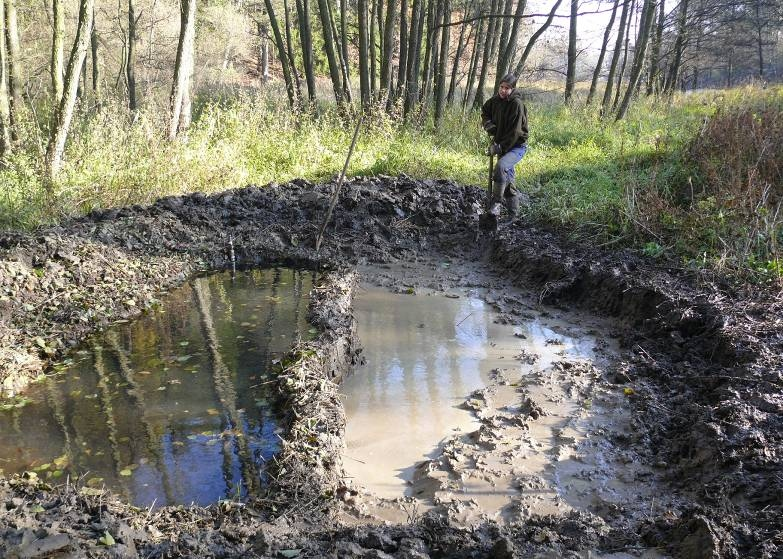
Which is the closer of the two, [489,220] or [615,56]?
[489,220]

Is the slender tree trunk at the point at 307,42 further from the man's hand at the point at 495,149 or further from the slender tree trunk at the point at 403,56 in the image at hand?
the man's hand at the point at 495,149

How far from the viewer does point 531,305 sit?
6742 mm

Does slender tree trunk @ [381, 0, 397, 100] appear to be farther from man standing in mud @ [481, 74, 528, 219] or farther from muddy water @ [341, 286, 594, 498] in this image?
muddy water @ [341, 286, 594, 498]

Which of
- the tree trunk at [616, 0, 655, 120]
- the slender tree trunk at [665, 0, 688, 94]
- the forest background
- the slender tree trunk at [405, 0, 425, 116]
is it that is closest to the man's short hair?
the forest background

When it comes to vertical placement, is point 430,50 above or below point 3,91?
above

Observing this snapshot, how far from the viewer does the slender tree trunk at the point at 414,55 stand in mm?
14391

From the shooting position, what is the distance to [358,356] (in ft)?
17.4

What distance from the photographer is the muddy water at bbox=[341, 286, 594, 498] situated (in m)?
3.92

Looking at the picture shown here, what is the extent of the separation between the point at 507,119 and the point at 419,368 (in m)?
4.92

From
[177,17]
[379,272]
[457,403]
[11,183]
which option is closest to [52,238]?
[11,183]

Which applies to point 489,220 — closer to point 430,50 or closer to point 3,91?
point 430,50

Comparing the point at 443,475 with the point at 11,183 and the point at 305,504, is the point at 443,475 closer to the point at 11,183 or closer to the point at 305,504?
the point at 305,504

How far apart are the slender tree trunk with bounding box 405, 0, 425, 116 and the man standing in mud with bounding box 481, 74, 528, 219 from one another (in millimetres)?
5775

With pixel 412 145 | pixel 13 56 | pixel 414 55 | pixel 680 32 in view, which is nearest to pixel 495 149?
pixel 412 145
